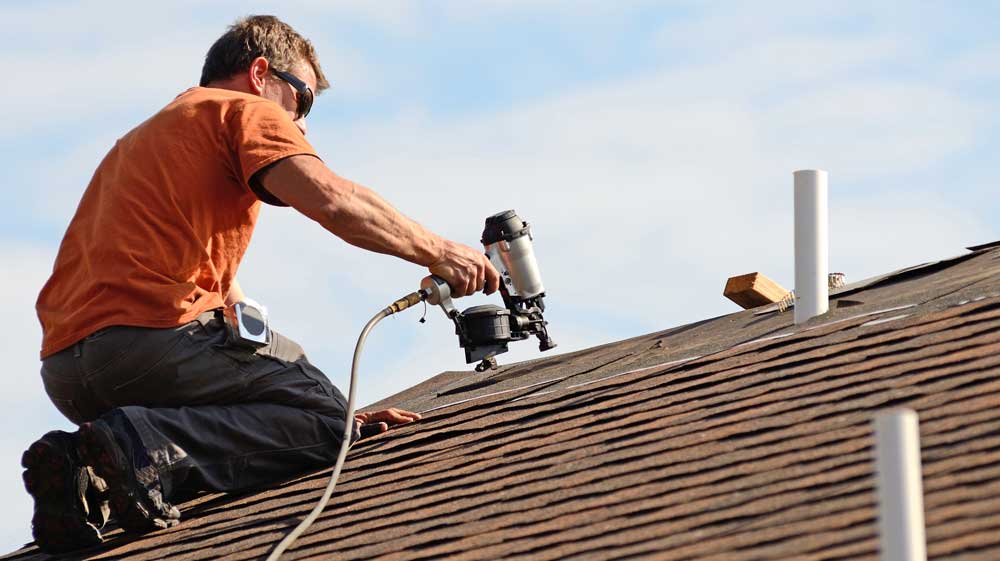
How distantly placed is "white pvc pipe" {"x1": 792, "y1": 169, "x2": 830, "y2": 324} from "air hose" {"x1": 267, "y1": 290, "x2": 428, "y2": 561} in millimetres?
1327

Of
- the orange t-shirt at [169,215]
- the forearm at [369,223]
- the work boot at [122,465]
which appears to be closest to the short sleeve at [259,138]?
the orange t-shirt at [169,215]

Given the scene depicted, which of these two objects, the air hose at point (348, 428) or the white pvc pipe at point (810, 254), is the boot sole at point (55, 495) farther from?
the white pvc pipe at point (810, 254)

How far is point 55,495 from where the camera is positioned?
173 inches

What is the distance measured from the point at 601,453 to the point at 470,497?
400mm

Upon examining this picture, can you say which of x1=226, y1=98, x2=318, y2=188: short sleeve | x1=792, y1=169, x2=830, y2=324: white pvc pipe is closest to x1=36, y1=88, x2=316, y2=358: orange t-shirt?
x1=226, y1=98, x2=318, y2=188: short sleeve

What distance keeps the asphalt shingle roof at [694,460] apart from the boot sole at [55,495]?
0.38 ft

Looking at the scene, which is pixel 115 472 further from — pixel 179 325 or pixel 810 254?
pixel 810 254

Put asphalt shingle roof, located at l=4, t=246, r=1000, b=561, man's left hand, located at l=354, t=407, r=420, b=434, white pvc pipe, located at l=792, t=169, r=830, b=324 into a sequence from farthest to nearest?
1. man's left hand, located at l=354, t=407, r=420, b=434
2. white pvc pipe, located at l=792, t=169, r=830, b=324
3. asphalt shingle roof, located at l=4, t=246, r=1000, b=561

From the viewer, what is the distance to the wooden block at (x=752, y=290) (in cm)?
639

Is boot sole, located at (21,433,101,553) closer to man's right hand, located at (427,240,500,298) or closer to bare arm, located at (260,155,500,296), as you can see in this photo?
bare arm, located at (260,155,500,296)

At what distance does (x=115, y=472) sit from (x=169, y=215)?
832mm

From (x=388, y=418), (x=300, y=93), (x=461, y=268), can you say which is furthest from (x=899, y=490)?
(x=300, y=93)

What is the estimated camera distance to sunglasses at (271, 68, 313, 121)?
5.18 metres

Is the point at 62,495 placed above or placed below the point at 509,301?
below
